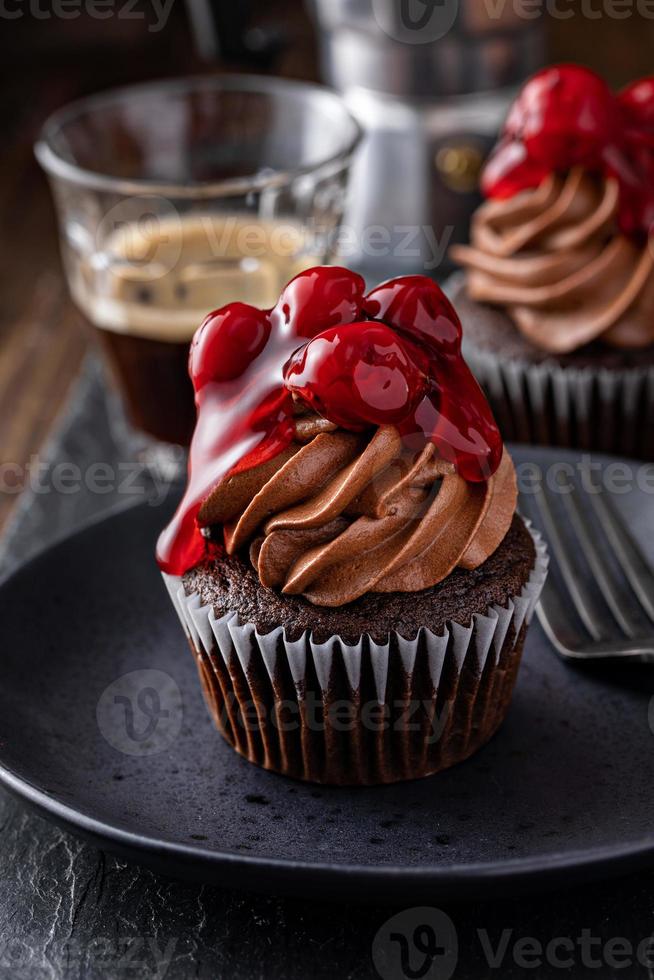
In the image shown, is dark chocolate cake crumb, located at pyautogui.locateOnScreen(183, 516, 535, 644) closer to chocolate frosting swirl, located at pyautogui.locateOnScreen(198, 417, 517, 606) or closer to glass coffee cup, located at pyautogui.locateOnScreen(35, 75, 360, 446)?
chocolate frosting swirl, located at pyautogui.locateOnScreen(198, 417, 517, 606)

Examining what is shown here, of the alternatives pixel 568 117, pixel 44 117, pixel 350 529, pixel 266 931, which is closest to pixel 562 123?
pixel 568 117

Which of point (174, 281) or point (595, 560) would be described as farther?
point (174, 281)

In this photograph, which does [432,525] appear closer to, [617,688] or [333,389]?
[333,389]

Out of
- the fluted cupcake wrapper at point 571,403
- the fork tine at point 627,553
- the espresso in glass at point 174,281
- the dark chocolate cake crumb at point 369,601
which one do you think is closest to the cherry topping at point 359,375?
the dark chocolate cake crumb at point 369,601

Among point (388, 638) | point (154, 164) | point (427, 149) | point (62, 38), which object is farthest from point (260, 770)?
point (62, 38)

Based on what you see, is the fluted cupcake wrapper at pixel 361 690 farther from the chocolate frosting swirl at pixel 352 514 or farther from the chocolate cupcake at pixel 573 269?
the chocolate cupcake at pixel 573 269

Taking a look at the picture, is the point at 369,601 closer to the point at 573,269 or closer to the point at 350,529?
the point at 350,529
